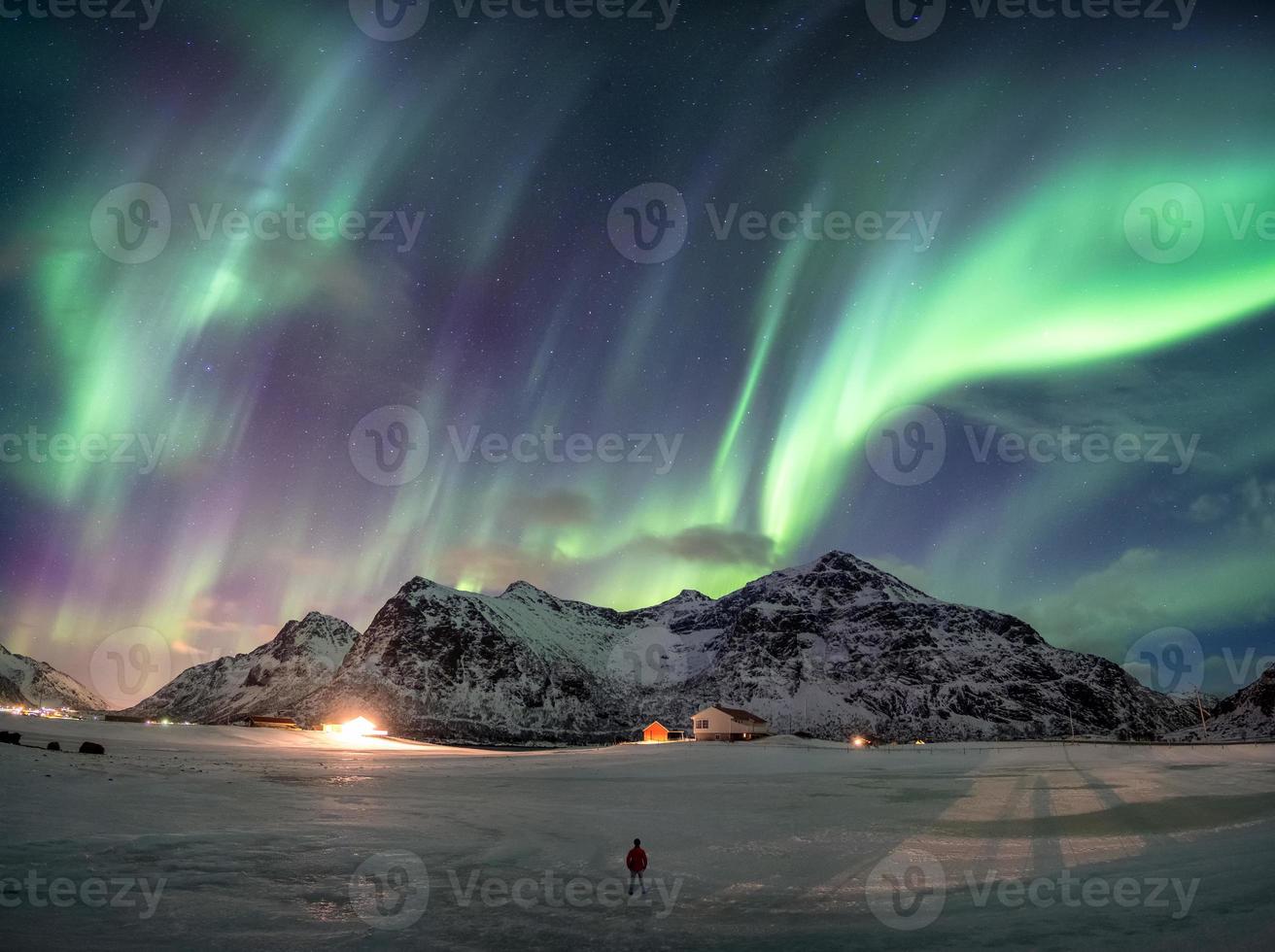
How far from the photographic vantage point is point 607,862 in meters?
21.9

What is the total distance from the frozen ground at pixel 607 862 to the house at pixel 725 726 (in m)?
80.2

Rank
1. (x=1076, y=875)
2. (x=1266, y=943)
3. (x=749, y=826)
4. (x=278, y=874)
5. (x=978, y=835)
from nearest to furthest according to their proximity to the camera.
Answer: (x=1266, y=943) < (x=278, y=874) < (x=1076, y=875) < (x=978, y=835) < (x=749, y=826)

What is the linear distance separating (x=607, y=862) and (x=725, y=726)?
333 ft

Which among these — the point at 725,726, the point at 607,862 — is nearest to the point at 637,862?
the point at 607,862

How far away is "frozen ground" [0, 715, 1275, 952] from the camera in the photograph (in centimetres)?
1518

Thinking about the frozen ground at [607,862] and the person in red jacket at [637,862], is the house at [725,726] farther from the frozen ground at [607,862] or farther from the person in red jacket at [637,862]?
the person in red jacket at [637,862]

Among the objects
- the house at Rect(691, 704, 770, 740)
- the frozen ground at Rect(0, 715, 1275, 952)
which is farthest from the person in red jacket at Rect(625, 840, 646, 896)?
the house at Rect(691, 704, 770, 740)

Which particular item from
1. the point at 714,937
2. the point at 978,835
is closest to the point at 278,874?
the point at 714,937

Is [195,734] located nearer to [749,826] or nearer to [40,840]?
[40,840]

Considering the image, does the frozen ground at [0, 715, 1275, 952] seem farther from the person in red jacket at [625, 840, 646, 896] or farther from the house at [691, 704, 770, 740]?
the house at [691, 704, 770, 740]

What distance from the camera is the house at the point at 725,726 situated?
386 feet

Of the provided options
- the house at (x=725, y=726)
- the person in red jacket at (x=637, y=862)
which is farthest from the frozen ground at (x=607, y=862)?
the house at (x=725, y=726)

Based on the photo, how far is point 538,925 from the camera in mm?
15977

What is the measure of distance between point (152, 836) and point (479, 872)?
919 centimetres
